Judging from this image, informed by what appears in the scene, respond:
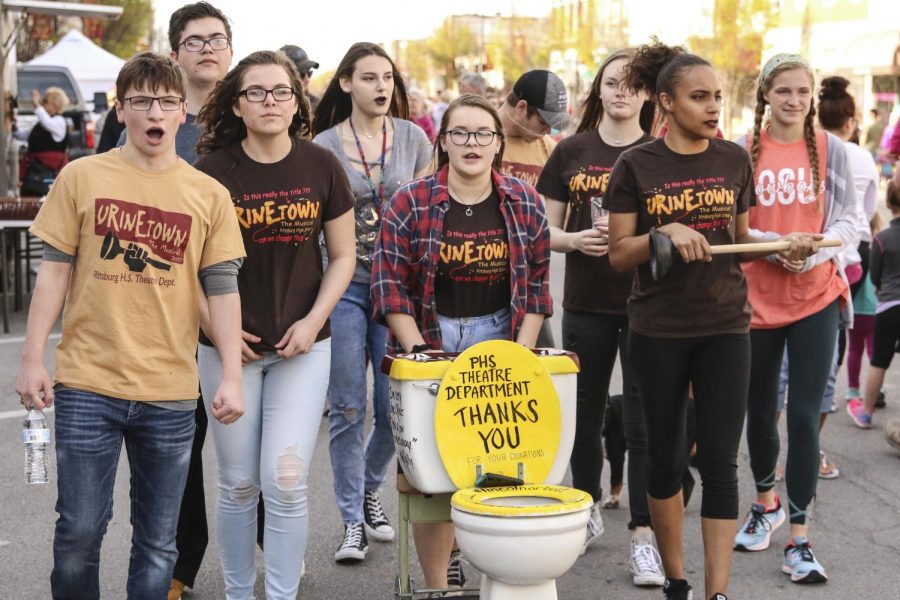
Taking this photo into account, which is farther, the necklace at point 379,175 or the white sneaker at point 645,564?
the necklace at point 379,175

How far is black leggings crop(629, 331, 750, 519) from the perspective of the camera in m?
4.49

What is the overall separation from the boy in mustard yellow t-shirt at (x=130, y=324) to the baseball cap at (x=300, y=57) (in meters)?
3.13

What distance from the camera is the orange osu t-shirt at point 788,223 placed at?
Result: 516 centimetres

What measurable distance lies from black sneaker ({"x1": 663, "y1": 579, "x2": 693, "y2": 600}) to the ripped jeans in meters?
1.40

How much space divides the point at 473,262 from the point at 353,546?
1528 millimetres

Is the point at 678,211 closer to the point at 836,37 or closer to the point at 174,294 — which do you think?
the point at 174,294

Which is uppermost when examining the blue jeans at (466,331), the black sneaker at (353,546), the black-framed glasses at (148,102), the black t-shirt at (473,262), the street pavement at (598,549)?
the black-framed glasses at (148,102)

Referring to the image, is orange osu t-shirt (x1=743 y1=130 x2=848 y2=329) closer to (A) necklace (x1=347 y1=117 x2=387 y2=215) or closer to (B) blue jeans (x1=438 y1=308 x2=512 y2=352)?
(B) blue jeans (x1=438 y1=308 x2=512 y2=352)

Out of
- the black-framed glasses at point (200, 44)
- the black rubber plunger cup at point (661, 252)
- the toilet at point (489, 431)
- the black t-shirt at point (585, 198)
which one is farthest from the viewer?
the black t-shirt at point (585, 198)

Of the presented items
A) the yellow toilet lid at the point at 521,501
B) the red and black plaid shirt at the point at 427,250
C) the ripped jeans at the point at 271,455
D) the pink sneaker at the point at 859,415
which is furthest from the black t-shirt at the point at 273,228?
the pink sneaker at the point at 859,415

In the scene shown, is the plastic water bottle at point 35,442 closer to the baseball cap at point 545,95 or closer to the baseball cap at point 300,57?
the baseball cap at point 545,95

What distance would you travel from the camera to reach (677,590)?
4648 millimetres

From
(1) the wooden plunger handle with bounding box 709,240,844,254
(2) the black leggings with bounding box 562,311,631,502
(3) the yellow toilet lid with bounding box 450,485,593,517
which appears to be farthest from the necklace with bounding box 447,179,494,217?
(3) the yellow toilet lid with bounding box 450,485,593,517

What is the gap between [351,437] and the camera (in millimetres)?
5371
